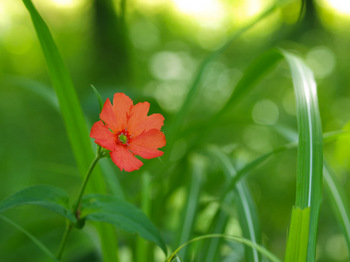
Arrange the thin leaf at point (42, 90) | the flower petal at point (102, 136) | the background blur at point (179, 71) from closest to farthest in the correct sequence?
the flower petal at point (102, 136)
the thin leaf at point (42, 90)
the background blur at point (179, 71)

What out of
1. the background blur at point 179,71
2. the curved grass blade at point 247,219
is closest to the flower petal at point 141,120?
the curved grass blade at point 247,219

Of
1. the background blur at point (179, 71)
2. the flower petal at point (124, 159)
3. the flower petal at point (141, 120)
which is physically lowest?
the flower petal at point (124, 159)

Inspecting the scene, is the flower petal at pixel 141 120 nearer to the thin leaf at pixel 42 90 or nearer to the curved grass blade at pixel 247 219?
the curved grass blade at pixel 247 219

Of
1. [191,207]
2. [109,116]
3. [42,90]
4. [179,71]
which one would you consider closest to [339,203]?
[191,207]

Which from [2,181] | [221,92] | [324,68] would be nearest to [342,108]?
[324,68]

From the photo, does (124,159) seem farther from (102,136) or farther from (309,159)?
(309,159)

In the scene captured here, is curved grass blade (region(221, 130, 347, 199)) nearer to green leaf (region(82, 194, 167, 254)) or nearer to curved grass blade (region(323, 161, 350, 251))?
A: curved grass blade (region(323, 161, 350, 251))

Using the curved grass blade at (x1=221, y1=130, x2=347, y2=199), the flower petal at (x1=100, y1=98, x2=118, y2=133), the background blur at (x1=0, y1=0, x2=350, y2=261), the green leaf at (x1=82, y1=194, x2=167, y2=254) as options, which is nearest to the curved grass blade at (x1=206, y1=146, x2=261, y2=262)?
the curved grass blade at (x1=221, y1=130, x2=347, y2=199)
